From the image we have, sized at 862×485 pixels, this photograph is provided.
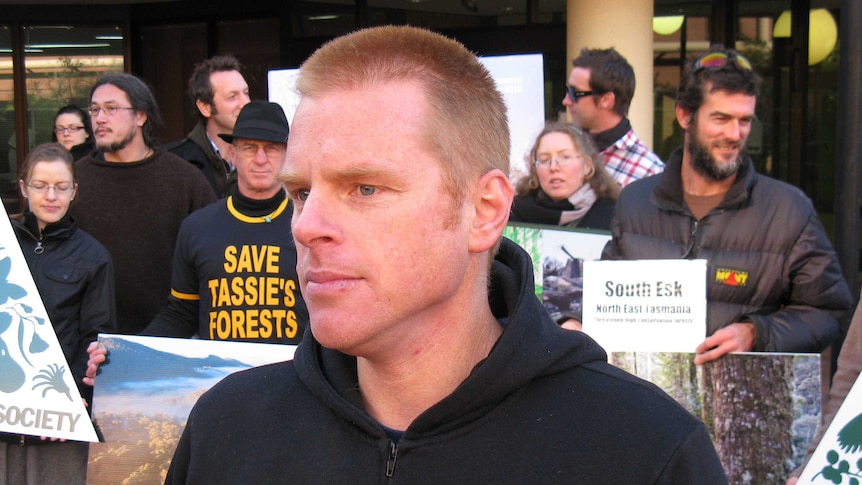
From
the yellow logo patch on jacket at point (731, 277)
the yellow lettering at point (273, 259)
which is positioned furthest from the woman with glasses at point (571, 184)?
the yellow lettering at point (273, 259)

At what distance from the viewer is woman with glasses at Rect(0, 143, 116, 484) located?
4.24 meters

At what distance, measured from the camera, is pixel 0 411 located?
3.83 meters

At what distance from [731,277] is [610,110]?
1.83 m

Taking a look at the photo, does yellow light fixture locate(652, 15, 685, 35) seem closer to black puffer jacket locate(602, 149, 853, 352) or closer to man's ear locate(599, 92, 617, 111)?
man's ear locate(599, 92, 617, 111)

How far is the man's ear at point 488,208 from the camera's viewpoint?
5.20 feet

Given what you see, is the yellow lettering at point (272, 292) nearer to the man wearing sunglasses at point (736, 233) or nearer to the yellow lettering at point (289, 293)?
the yellow lettering at point (289, 293)

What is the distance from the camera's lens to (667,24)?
31.9ft

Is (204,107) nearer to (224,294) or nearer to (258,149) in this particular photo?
(258,149)

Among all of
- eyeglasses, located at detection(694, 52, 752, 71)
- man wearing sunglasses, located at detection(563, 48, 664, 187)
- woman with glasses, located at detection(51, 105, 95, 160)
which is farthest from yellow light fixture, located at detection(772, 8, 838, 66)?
woman with glasses, located at detection(51, 105, 95, 160)

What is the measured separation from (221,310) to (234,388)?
219 centimetres

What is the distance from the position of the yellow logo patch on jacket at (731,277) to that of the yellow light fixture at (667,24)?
6460 mm

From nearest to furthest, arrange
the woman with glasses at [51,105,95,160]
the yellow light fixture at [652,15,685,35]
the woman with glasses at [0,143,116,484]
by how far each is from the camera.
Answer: the woman with glasses at [0,143,116,484], the woman with glasses at [51,105,95,160], the yellow light fixture at [652,15,685,35]

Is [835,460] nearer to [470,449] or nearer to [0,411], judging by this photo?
[470,449]

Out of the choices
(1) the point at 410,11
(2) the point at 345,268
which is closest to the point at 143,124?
(2) the point at 345,268
